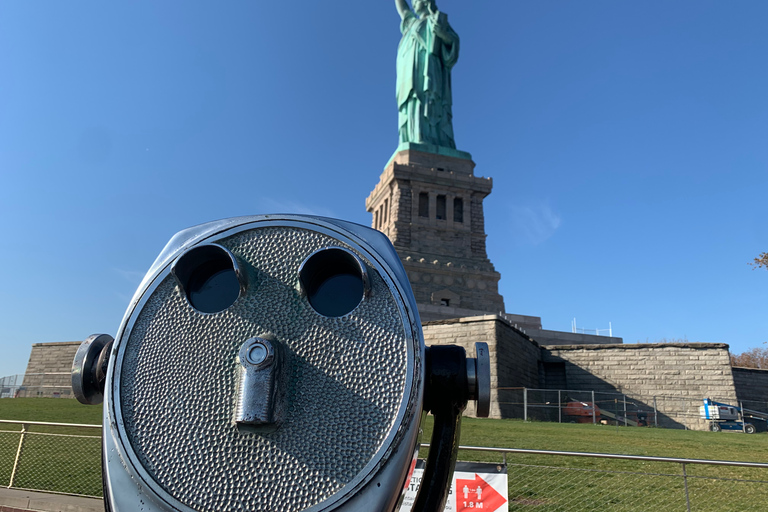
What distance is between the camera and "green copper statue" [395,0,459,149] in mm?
40969

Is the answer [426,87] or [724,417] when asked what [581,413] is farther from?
[426,87]

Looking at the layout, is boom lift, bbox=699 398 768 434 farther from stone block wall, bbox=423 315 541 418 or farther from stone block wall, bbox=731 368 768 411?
stone block wall, bbox=423 315 541 418

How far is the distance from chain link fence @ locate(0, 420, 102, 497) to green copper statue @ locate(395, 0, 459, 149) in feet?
113

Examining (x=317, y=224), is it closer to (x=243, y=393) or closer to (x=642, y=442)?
(x=243, y=393)

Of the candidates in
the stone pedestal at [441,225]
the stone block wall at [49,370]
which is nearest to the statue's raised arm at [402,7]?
the stone pedestal at [441,225]

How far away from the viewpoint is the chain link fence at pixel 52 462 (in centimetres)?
658

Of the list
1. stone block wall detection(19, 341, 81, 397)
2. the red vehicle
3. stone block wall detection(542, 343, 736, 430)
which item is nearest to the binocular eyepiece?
the red vehicle

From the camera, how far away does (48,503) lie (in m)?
5.60

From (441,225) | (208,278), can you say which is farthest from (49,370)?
(208,278)

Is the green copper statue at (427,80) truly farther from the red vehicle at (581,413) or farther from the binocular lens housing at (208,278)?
the binocular lens housing at (208,278)

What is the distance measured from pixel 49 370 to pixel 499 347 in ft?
71.6

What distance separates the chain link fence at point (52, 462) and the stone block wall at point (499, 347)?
12484 mm

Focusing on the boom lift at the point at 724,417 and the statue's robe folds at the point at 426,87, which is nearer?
the boom lift at the point at 724,417

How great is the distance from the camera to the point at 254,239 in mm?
1387
